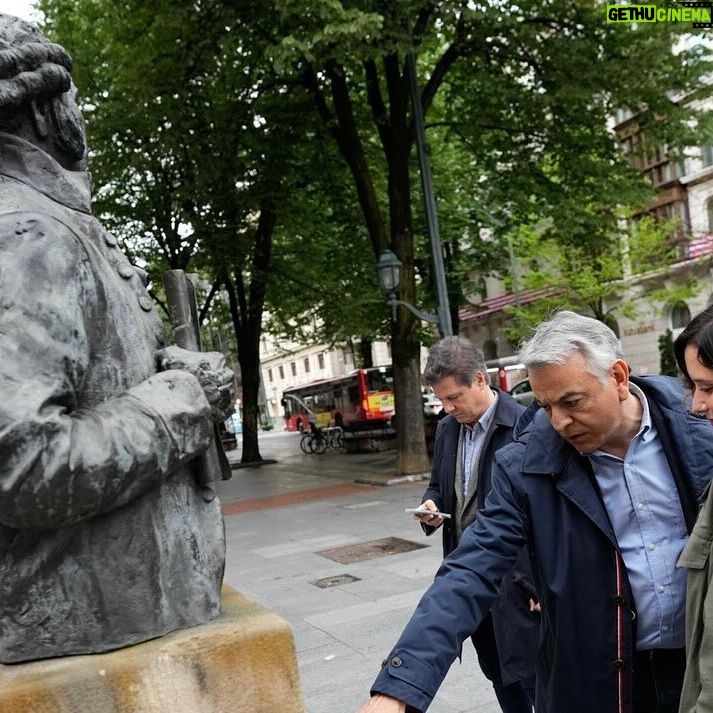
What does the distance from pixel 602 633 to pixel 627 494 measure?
1.28ft

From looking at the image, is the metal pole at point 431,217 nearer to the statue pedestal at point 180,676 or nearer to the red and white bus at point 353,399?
the statue pedestal at point 180,676

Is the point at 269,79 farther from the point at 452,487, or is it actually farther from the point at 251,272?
the point at 452,487

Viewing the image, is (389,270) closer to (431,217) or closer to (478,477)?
(431,217)

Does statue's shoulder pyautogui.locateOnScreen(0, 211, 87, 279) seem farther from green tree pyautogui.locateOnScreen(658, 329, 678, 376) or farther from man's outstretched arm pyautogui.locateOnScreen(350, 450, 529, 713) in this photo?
green tree pyautogui.locateOnScreen(658, 329, 678, 376)

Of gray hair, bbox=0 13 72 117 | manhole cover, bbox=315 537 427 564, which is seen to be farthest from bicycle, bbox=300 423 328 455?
gray hair, bbox=0 13 72 117

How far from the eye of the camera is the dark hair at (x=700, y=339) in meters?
2.05

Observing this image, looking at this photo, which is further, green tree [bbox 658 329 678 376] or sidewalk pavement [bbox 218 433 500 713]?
green tree [bbox 658 329 678 376]

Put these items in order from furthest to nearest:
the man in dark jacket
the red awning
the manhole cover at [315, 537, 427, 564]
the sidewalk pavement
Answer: the red awning → the manhole cover at [315, 537, 427, 564] → the sidewalk pavement → the man in dark jacket

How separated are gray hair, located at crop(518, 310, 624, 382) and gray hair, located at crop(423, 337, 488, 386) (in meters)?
1.47

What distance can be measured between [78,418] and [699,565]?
1.48 metres

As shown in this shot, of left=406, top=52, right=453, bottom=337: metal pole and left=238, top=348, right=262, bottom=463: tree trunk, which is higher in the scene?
left=406, top=52, right=453, bottom=337: metal pole

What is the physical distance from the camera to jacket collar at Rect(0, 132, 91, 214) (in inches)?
71.9

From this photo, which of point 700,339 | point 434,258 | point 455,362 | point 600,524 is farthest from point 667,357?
point 700,339

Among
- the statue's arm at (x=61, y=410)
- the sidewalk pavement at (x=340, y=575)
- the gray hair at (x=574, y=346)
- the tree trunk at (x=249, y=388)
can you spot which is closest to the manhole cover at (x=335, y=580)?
the sidewalk pavement at (x=340, y=575)
